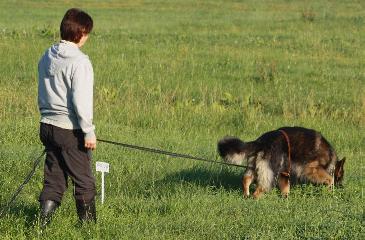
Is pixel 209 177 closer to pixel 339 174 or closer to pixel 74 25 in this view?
pixel 339 174

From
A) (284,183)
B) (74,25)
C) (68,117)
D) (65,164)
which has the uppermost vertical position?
(74,25)

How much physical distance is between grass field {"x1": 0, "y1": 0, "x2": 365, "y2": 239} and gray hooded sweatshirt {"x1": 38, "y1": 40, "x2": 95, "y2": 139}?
2.68 feet

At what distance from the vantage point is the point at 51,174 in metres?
5.87

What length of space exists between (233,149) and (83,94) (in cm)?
219

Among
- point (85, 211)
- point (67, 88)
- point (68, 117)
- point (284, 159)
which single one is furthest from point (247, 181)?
point (67, 88)

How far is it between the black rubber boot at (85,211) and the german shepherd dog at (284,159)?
185cm

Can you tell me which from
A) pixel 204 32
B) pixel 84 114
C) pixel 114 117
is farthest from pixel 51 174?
pixel 204 32

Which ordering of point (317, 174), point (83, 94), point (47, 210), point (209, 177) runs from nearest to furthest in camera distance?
1. point (83, 94)
2. point (47, 210)
3. point (317, 174)
4. point (209, 177)

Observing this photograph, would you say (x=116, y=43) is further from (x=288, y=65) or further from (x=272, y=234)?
(x=272, y=234)

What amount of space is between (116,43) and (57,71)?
13927 mm

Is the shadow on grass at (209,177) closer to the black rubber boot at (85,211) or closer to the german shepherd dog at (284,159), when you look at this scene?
the german shepherd dog at (284,159)

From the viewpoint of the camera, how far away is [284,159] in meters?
7.36

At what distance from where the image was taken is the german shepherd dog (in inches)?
284

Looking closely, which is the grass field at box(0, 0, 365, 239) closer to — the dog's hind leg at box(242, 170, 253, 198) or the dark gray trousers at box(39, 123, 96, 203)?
the dog's hind leg at box(242, 170, 253, 198)
